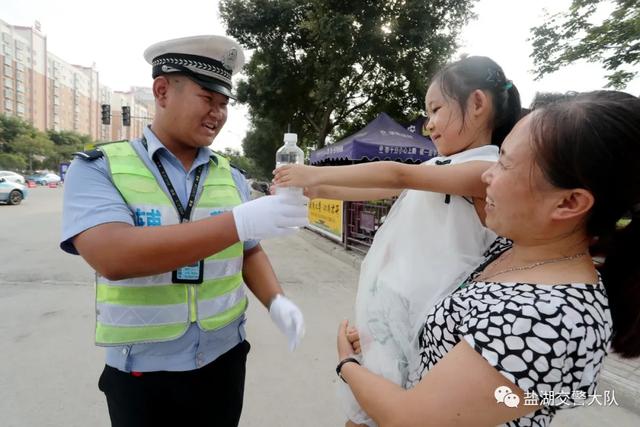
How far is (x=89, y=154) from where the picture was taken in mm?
1176

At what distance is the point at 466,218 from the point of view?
1.14m

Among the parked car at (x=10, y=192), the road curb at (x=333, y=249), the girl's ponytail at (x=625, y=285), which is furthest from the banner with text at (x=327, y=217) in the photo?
the parked car at (x=10, y=192)

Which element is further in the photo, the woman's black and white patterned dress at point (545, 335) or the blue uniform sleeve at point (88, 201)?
the blue uniform sleeve at point (88, 201)

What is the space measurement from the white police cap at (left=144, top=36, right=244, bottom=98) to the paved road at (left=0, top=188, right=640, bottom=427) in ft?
6.73

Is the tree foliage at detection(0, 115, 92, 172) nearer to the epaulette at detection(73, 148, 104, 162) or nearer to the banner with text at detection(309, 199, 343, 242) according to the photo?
the banner with text at detection(309, 199, 343, 242)

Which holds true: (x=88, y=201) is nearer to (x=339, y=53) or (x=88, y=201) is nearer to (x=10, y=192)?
(x=339, y=53)

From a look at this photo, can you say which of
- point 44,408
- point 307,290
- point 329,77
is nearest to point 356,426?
point 44,408

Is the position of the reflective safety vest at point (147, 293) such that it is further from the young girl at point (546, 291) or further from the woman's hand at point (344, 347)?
the young girl at point (546, 291)

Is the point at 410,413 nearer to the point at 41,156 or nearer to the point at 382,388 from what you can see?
the point at 382,388

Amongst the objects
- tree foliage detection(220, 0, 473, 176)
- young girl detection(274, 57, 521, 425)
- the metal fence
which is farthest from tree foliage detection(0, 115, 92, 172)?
young girl detection(274, 57, 521, 425)

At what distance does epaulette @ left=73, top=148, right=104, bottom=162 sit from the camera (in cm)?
117

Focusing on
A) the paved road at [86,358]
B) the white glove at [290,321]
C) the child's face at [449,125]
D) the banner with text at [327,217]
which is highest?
the child's face at [449,125]

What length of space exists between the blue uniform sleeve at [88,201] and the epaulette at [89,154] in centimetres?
1

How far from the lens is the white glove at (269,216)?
112 centimetres
